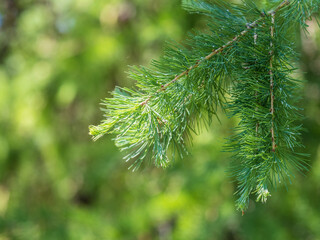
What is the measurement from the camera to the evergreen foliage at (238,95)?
588mm

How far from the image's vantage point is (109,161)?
2.28 meters

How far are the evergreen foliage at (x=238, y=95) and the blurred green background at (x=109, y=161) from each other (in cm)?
104

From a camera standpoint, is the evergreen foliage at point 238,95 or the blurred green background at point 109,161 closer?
the evergreen foliage at point 238,95

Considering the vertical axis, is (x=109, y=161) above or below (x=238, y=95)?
above

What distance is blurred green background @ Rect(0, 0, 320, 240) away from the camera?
6.31ft

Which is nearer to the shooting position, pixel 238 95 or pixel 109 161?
pixel 238 95

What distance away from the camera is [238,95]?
25.1 inches

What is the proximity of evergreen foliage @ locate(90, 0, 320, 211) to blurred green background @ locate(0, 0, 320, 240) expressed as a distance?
3.42 ft

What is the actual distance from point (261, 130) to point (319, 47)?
5.01 feet

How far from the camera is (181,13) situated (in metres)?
1.87

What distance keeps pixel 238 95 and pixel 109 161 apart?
1.73 meters

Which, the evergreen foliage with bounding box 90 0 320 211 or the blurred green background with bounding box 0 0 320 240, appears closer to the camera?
the evergreen foliage with bounding box 90 0 320 211

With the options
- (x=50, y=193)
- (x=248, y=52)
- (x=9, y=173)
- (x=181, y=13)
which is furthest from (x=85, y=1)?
(x=248, y=52)

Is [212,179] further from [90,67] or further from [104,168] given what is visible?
[90,67]
